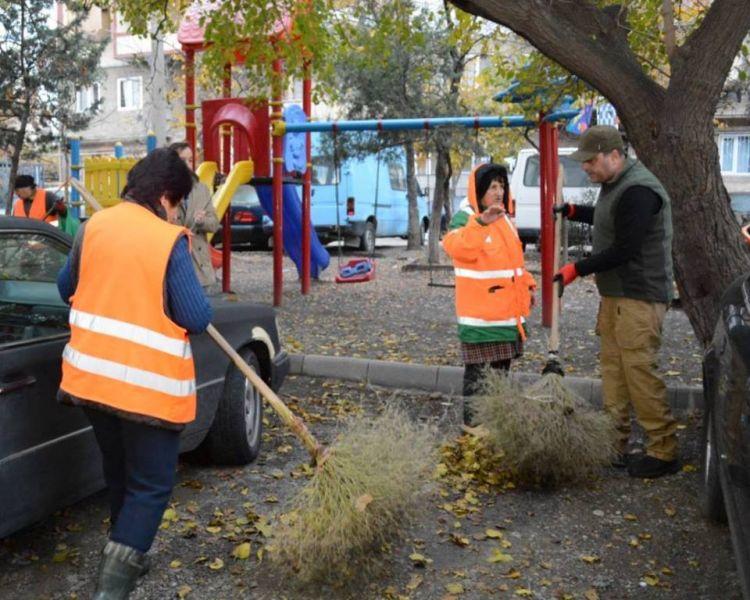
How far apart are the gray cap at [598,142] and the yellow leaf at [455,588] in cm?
254

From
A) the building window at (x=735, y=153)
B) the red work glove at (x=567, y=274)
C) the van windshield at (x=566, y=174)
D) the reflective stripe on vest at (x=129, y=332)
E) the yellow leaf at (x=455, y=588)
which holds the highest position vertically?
the building window at (x=735, y=153)

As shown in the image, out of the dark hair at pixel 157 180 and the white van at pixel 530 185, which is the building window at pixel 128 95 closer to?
the white van at pixel 530 185

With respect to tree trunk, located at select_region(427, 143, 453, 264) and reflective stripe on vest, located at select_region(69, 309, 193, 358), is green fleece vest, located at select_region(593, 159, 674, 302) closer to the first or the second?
reflective stripe on vest, located at select_region(69, 309, 193, 358)

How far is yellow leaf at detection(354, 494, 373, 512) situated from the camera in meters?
3.75

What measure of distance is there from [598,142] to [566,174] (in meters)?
14.5

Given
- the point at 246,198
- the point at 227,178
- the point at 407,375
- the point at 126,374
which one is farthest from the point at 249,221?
the point at 126,374

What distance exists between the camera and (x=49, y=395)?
3854mm

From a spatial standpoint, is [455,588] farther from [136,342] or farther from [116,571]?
[136,342]

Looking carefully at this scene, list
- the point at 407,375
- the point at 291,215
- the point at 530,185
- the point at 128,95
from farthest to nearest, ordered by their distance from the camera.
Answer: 1. the point at 128,95
2. the point at 530,185
3. the point at 291,215
4. the point at 407,375

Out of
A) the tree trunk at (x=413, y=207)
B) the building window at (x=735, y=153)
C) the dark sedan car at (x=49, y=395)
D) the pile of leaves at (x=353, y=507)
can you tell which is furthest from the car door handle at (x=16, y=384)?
the building window at (x=735, y=153)

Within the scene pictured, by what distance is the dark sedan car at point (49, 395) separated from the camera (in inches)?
144

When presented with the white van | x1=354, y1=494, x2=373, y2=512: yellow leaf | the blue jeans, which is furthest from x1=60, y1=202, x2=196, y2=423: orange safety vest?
the white van

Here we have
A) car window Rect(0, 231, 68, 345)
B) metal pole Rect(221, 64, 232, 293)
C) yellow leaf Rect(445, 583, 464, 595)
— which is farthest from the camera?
metal pole Rect(221, 64, 232, 293)

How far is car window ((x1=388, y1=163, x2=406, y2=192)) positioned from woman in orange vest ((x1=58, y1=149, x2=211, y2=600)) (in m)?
19.6
